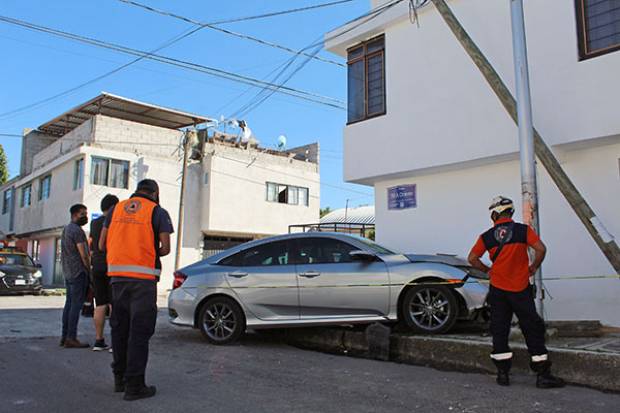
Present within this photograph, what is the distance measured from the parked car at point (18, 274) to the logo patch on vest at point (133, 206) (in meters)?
15.2

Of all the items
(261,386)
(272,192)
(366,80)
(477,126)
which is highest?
(272,192)

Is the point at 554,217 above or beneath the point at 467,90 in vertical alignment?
beneath

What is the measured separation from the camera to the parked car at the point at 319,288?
21.2ft

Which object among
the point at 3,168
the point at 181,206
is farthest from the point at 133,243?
the point at 3,168

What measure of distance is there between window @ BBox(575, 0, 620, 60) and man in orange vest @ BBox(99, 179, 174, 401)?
637cm

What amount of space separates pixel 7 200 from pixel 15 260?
1823cm

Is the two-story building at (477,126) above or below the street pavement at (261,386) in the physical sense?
above

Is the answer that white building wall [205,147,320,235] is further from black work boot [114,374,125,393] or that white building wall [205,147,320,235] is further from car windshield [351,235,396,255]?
black work boot [114,374,125,393]

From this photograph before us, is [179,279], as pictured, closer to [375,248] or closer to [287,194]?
[375,248]

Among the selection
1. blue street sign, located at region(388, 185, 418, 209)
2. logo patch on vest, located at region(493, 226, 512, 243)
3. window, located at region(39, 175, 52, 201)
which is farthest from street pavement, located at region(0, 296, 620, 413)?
window, located at region(39, 175, 52, 201)

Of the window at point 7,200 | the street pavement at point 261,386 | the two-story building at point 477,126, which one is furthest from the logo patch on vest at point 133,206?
the window at point 7,200

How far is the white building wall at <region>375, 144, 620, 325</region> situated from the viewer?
7551mm

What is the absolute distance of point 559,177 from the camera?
6.58 meters

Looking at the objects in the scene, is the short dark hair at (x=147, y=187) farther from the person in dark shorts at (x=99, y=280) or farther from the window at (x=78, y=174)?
the window at (x=78, y=174)
